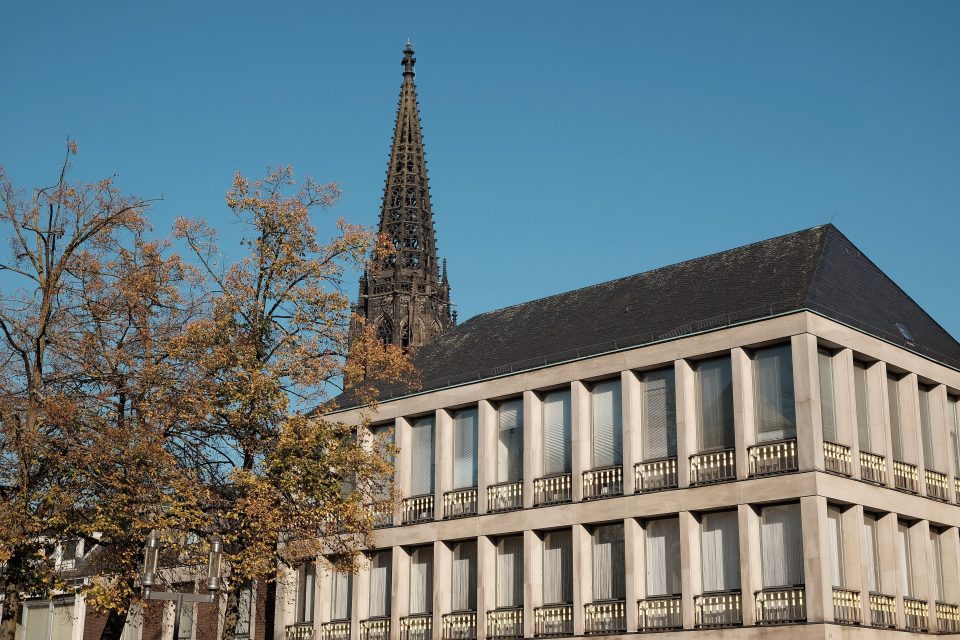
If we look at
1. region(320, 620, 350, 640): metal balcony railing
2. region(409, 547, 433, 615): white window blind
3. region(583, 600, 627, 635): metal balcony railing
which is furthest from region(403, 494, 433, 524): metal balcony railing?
region(583, 600, 627, 635): metal balcony railing

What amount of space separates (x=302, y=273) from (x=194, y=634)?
2299 cm

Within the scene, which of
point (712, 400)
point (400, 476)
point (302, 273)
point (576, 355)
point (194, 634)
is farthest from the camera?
point (194, 634)

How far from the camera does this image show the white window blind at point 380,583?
4256cm

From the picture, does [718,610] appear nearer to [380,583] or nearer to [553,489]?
[553,489]

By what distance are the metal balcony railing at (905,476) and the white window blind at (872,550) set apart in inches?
54.0

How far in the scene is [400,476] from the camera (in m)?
43.1

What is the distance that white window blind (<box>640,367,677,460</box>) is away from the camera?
36250 mm

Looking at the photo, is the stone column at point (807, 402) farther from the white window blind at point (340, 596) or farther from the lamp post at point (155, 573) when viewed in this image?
the white window blind at point (340, 596)

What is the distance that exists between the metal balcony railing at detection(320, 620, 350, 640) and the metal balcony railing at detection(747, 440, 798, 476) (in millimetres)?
15875

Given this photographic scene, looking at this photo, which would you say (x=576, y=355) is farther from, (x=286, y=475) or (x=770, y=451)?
(x=286, y=475)

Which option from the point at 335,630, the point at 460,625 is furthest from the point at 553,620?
the point at 335,630

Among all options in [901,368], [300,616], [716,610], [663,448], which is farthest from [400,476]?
[901,368]

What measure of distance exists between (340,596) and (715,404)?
1571 centimetres

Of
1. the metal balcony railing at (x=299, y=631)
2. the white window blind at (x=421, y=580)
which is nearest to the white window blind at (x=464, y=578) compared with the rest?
the white window blind at (x=421, y=580)
